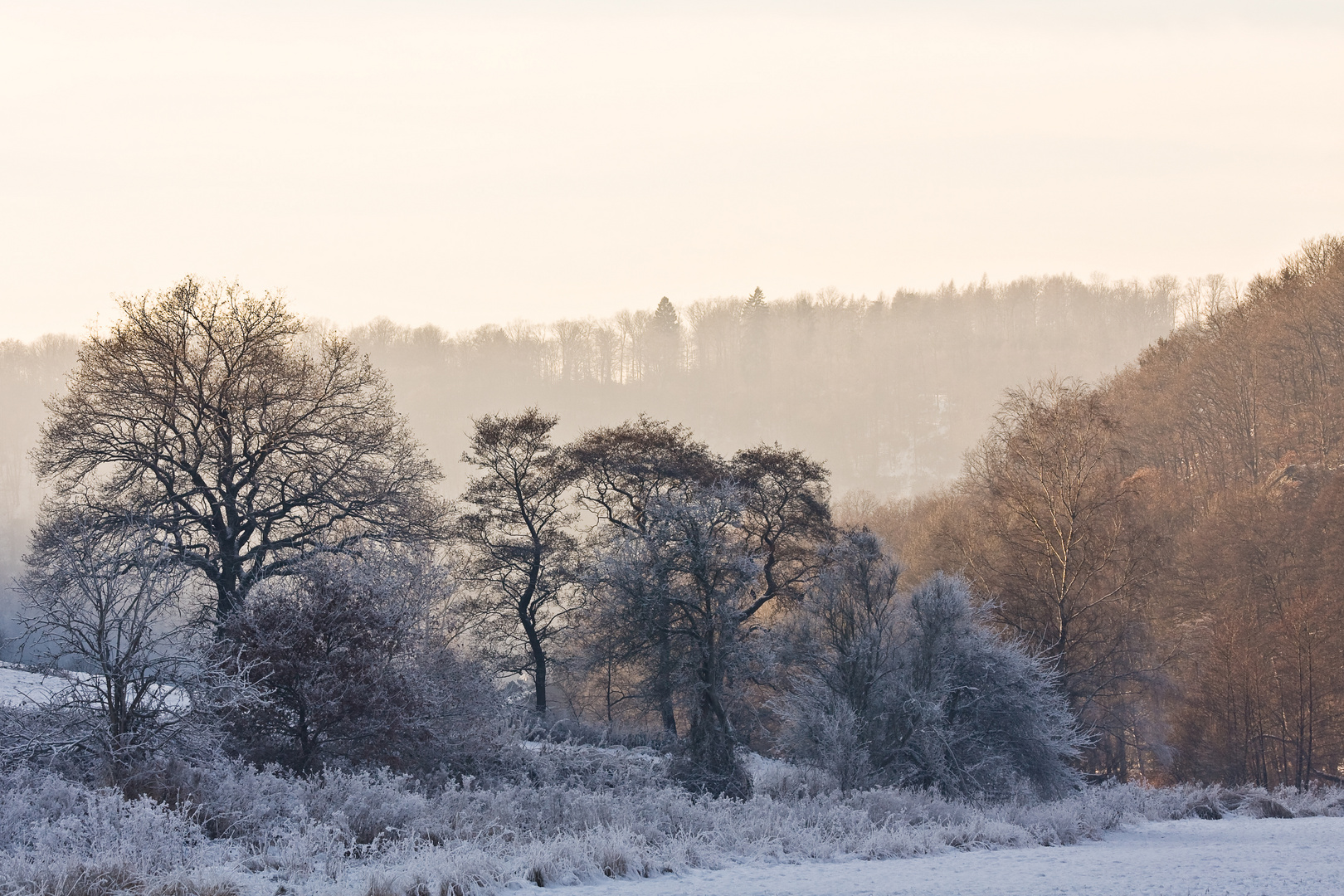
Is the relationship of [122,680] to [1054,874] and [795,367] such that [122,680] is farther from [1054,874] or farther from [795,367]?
[795,367]

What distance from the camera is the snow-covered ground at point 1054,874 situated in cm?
923

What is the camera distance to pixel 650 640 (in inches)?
717

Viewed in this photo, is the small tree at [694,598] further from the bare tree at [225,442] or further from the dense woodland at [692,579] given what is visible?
the bare tree at [225,442]

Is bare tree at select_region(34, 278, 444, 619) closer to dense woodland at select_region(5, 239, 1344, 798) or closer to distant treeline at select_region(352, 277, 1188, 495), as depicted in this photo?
dense woodland at select_region(5, 239, 1344, 798)

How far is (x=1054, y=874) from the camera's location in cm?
1040

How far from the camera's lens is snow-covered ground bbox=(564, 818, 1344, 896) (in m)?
9.23

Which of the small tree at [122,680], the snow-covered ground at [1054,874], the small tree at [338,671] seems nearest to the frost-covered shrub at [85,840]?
the small tree at [122,680]

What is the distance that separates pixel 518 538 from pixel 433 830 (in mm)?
19842

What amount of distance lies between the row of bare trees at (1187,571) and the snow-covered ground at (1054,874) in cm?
1276

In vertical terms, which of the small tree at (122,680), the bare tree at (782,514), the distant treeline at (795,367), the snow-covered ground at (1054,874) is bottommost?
the snow-covered ground at (1054,874)

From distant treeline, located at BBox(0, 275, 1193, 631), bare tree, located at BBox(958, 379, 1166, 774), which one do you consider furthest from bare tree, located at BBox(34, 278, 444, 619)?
distant treeline, located at BBox(0, 275, 1193, 631)

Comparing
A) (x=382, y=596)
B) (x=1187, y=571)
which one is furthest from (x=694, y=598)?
(x=1187, y=571)

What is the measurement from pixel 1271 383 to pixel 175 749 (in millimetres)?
45938

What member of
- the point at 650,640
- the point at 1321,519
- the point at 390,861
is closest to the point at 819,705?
the point at 650,640
